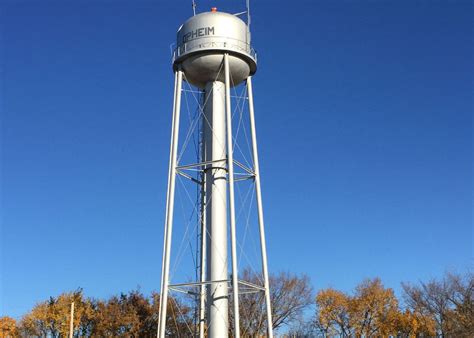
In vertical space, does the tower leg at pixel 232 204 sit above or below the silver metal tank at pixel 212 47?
below

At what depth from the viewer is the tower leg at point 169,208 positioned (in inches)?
948

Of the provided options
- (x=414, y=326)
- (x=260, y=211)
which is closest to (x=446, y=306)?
(x=414, y=326)

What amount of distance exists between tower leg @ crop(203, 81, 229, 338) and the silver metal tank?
0.82 metres

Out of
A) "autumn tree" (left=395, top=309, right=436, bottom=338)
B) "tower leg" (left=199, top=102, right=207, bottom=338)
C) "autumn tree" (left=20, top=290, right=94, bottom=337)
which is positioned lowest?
"tower leg" (left=199, top=102, right=207, bottom=338)

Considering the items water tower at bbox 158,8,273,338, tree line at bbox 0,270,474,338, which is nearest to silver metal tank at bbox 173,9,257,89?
water tower at bbox 158,8,273,338

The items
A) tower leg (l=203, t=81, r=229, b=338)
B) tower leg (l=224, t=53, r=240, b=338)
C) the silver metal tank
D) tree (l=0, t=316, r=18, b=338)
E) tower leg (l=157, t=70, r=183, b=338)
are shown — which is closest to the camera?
tower leg (l=224, t=53, r=240, b=338)

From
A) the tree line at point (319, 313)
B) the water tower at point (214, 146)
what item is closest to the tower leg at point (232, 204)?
the water tower at point (214, 146)

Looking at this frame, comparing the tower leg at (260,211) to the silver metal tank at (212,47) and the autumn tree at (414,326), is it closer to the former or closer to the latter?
the silver metal tank at (212,47)

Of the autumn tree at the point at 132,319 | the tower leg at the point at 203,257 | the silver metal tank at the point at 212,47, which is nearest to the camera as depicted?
the tower leg at the point at 203,257

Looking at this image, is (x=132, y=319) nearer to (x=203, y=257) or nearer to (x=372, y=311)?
(x=372, y=311)

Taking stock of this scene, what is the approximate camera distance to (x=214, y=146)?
86.2 ft

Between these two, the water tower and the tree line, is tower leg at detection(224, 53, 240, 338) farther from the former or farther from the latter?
the tree line

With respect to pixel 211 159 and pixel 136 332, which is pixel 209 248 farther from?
pixel 136 332

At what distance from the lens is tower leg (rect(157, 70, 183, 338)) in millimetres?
24078
